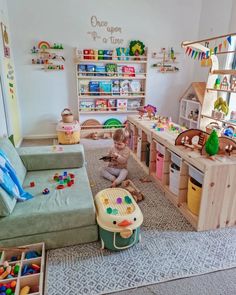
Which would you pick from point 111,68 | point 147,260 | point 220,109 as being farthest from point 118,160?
point 111,68

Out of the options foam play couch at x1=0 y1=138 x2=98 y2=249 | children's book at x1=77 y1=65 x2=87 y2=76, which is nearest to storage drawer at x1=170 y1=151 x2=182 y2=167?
foam play couch at x1=0 y1=138 x2=98 y2=249

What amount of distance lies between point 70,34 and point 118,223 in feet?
12.1

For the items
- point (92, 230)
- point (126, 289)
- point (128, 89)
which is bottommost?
point (126, 289)

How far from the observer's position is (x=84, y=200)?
1.71m

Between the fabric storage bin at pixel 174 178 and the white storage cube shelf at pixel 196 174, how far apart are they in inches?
7.3

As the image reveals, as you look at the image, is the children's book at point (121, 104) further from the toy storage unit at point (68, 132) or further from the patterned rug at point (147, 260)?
the patterned rug at point (147, 260)

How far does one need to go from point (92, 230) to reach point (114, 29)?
3.75m

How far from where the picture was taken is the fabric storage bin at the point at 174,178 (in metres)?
2.14

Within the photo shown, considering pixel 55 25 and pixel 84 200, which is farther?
pixel 55 25

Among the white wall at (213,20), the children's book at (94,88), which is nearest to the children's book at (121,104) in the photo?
the children's book at (94,88)

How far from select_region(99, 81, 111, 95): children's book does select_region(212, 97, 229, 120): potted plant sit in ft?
6.37

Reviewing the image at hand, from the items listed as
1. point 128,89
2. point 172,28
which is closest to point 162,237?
point 128,89

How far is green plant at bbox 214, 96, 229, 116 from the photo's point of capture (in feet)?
11.2

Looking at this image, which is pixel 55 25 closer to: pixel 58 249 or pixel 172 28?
pixel 172 28
